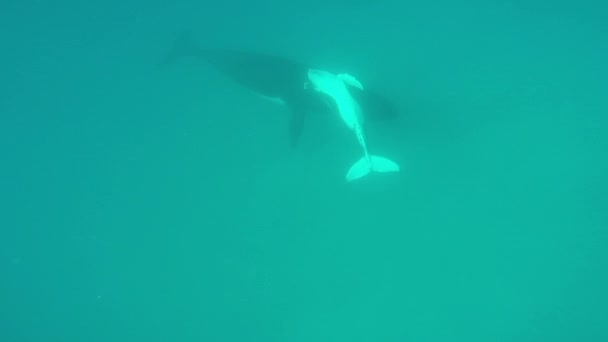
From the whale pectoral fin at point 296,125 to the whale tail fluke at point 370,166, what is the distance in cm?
121

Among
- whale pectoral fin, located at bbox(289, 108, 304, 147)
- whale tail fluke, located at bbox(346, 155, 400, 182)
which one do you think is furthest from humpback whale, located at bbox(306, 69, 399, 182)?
whale pectoral fin, located at bbox(289, 108, 304, 147)

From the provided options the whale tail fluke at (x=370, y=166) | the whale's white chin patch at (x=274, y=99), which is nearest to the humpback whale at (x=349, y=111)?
the whale tail fluke at (x=370, y=166)

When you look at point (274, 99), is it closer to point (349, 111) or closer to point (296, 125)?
point (296, 125)

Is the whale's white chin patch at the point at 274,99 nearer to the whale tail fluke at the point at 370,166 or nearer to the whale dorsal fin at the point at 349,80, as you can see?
the whale dorsal fin at the point at 349,80

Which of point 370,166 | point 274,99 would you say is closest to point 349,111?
point 370,166

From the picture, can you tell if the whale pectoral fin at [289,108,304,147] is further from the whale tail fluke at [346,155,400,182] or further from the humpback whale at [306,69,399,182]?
the whale tail fluke at [346,155,400,182]

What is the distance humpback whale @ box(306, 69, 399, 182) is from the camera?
9.57m

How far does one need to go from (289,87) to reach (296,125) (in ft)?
2.31

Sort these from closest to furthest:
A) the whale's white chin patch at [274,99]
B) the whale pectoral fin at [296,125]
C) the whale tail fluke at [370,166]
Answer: the whale tail fluke at [370,166], the whale pectoral fin at [296,125], the whale's white chin patch at [274,99]

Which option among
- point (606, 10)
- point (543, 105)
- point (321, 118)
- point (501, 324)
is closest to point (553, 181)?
point (543, 105)

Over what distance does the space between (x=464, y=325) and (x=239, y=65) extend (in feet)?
21.8

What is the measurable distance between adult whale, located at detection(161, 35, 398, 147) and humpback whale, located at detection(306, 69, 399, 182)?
195mm

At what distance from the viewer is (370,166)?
9.55 meters

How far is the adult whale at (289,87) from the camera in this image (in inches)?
390
